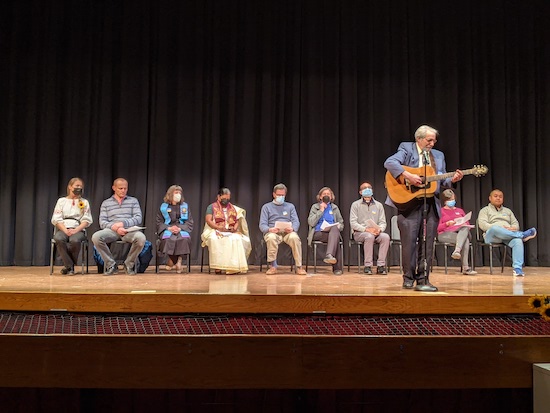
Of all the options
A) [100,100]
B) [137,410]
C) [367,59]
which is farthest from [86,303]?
[367,59]

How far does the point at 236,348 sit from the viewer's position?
1891 millimetres

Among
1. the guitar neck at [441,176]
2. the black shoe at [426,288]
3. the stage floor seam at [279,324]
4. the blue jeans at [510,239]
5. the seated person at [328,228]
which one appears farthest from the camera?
the seated person at [328,228]

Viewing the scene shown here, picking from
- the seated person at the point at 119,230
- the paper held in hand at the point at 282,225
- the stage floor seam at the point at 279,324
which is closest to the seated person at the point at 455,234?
the paper held in hand at the point at 282,225

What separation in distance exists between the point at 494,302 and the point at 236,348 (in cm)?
216

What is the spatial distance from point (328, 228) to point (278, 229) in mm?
592

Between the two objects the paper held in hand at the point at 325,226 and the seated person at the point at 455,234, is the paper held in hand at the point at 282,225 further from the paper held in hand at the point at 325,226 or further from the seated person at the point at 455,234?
the seated person at the point at 455,234

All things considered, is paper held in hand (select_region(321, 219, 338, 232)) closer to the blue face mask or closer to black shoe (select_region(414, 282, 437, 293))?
the blue face mask

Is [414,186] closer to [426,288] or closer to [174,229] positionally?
[426,288]

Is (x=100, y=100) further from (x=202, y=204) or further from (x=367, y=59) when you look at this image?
(x=367, y=59)

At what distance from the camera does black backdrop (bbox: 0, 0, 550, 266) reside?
775cm

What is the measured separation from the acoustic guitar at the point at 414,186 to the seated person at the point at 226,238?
242cm

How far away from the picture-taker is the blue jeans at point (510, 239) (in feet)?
20.4

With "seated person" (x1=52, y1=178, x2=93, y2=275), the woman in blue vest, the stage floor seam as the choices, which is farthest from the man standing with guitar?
"seated person" (x1=52, y1=178, x2=93, y2=275)

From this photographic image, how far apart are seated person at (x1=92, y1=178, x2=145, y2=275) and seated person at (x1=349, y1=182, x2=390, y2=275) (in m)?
2.56
